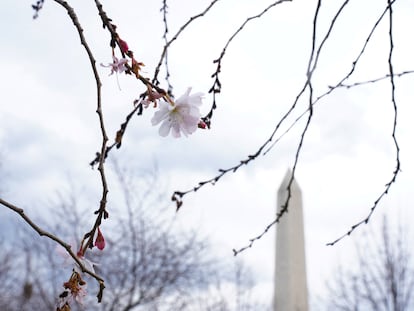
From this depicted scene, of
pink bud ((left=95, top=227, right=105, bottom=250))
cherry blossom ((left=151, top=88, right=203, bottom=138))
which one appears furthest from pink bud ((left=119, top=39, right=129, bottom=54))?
pink bud ((left=95, top=227, right=105, bottom=250))

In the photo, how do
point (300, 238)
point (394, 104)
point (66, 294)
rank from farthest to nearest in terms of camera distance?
point (300, 238) → point (394, 104) → point (66, 294)

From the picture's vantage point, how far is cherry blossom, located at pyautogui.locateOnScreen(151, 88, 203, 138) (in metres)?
0.95

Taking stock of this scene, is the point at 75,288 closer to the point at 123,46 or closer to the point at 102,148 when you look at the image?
the point at 102,148

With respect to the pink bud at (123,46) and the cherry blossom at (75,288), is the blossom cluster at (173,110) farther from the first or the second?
the cherry blossom at (75,288)

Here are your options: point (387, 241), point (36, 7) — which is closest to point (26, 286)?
point (387, 241)

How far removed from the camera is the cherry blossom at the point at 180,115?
→ 951mm

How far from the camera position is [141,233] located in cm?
799

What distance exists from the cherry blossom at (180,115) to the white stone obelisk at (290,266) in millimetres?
6155

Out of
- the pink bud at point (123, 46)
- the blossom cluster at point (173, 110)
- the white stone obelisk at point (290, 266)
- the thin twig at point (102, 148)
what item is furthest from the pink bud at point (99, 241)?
the white stone obelisk at point (290, 266)

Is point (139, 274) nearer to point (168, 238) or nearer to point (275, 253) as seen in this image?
point (168, 238)

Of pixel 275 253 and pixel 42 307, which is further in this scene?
pixel 42 307

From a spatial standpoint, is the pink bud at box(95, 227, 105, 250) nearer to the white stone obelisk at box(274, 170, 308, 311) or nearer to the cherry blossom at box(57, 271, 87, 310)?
the cherry blossom at box(57, 271, 87, 310)

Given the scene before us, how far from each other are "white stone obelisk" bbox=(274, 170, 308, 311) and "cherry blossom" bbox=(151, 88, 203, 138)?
6155 mm

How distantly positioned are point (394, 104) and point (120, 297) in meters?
6.39
